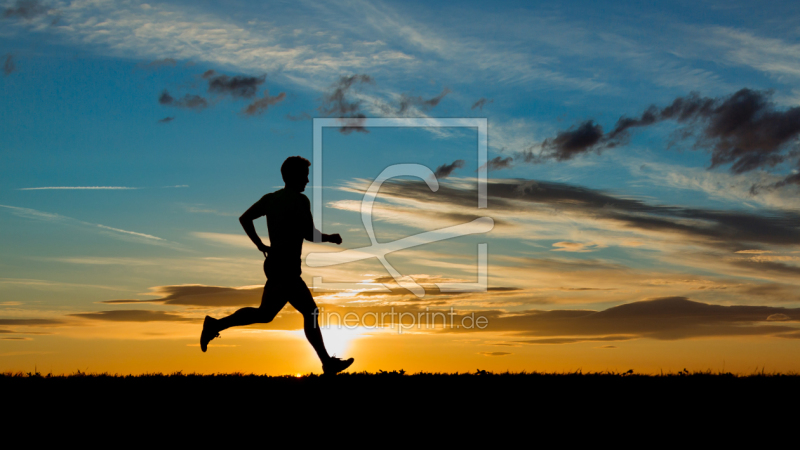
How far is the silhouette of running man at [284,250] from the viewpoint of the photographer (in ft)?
32.7

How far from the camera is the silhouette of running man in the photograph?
996 cm

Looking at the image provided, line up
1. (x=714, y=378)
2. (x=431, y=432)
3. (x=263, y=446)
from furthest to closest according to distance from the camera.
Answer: (x=714, y=378)
(x=431, y=432)
(x=263, y=446)

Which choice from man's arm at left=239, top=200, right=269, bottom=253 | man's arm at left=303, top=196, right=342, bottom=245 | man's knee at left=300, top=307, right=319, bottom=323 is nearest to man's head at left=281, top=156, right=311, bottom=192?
man's arm at left=303, top=196, right=342, bottom=245

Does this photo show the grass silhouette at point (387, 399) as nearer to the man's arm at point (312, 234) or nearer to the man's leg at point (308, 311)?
the man's leg at point (308, 311)

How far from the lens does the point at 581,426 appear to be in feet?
22.6

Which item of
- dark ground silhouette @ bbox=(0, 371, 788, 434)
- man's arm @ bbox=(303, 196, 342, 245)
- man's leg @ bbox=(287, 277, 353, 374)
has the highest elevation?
man's arm @ bbox=(303, 196, 342, 245)

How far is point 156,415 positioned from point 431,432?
3.14m

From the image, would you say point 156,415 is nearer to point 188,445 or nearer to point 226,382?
point 188,445

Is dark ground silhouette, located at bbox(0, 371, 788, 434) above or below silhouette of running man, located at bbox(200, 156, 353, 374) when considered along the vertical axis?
below

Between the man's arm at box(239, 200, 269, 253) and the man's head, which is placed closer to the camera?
the man's arm at box(239, 200, 269, 253)

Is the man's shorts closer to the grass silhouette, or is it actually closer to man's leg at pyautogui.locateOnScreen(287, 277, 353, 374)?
man's leg at pyautogui.locateOnScreen(287, 277, 353, 374)

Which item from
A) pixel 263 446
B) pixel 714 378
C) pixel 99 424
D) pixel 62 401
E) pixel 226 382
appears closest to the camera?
pixel 263 446

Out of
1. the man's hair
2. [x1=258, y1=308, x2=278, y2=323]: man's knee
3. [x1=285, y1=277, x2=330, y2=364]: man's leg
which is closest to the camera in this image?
[x1=258, y1=308, x2=278, y2=323]: man's knee

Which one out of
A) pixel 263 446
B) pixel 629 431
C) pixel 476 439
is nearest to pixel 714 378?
pixel 629 431
